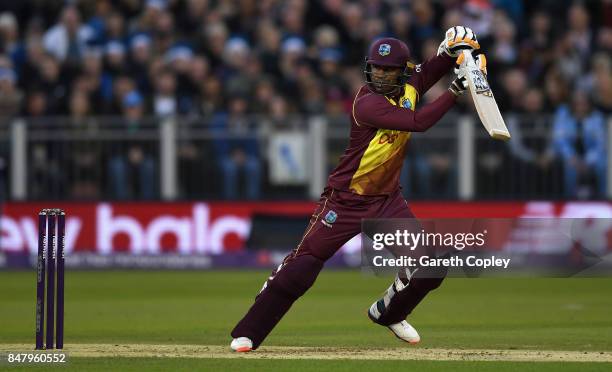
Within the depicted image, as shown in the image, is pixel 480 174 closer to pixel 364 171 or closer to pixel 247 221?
pixel 247 221

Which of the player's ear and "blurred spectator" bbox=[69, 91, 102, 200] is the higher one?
the player's ear

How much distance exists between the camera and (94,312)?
45.4ft

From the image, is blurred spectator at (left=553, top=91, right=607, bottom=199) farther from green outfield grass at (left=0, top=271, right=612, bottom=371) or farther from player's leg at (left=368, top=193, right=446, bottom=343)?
player's leg at (left=368, top=193, right=446, bottom=343)

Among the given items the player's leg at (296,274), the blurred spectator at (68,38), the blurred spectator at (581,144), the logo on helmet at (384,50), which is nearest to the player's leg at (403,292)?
the player's leg at (296,274)

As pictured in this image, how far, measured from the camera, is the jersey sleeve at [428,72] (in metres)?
10.2

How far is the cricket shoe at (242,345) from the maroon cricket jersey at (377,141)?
1300mm

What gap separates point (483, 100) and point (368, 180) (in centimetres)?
116

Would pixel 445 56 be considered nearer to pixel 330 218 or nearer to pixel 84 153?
pixel 330 218

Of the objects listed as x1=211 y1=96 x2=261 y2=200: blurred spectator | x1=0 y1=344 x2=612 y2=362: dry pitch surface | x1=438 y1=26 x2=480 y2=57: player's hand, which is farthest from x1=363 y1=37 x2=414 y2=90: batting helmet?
x1=211 y1=96 x2=261 y2=200: blurred spectator

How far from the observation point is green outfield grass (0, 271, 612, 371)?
1034 cm

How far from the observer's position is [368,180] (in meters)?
10.0

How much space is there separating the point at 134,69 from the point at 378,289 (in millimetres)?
6067

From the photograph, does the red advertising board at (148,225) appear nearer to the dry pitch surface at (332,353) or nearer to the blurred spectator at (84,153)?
the blurred spectator at (84,153)

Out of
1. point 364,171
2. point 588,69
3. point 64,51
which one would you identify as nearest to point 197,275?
point 64,51
